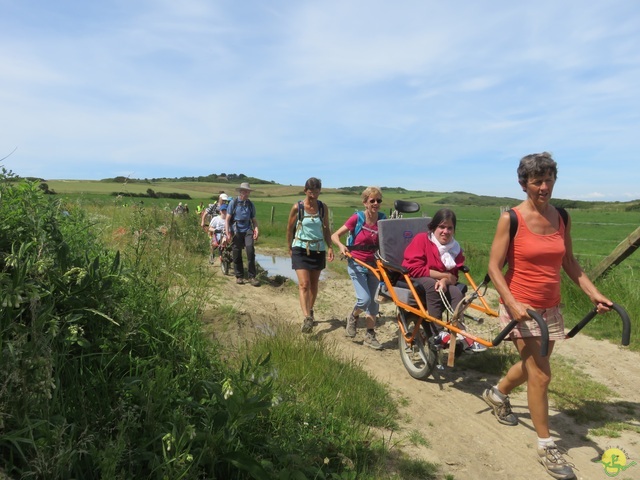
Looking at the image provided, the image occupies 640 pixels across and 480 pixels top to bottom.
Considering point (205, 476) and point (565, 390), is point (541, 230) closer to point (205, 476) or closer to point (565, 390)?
point (565, 390)

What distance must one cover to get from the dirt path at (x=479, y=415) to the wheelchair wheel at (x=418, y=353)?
109 mm

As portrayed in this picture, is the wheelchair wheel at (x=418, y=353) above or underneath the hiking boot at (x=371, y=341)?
above

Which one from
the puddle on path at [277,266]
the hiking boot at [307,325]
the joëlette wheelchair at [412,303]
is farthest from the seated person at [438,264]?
the puddle on path at [277,266]

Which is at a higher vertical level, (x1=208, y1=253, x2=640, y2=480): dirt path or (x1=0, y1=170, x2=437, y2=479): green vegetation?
(x1=0, y1=170, x2=437, y2=479): green vegetation

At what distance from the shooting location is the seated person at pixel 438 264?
473 cm

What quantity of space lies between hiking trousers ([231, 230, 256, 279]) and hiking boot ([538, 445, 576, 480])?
6.72 m

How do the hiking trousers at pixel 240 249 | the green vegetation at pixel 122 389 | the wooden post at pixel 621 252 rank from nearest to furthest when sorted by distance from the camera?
1. the green vegetation at pixel 122 389
2. the wooden post at pixel 621 252
3. the hiking trousers at pixel 240 249

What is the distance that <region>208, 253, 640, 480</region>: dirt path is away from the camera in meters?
3.48

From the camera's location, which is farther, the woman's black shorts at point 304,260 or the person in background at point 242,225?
the person in background at point 242,225

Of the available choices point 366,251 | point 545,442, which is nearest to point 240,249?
point 366,251

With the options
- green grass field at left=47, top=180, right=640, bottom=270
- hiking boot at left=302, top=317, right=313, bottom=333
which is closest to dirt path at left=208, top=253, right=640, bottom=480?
hiking boot at left=302, top=317, right=313, bottom=333

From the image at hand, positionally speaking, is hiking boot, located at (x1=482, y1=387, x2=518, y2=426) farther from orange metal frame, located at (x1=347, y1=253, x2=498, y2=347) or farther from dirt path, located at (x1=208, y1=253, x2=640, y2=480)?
orange metal frame, located at (x1=347, y1=253, x2=498, y2=347)

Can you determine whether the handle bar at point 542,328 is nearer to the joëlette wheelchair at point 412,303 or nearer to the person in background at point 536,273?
the person in background at point 536,273

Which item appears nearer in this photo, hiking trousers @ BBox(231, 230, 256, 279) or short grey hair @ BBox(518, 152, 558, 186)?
short grey hair @ BBox(518, 152, 558, 186)
